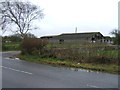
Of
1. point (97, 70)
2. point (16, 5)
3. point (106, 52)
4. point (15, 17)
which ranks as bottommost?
point (97, 70)

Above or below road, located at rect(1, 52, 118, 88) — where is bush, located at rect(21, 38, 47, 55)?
above

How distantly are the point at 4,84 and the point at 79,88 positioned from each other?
11.2 feet

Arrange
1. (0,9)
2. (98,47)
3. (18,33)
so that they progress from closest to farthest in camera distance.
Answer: (98,47), (0,9), (18,33)

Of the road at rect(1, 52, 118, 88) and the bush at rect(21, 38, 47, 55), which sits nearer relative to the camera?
the road at rect(1, 52, 118, 88)

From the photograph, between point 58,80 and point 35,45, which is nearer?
point 58,80

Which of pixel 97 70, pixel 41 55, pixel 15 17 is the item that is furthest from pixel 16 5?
pixel 97 70

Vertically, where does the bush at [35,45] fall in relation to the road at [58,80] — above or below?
above

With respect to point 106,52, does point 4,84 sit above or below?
below

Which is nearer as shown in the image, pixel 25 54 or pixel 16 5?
pixel 25 54

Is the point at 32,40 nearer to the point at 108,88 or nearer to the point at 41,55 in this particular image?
the point at 41,55

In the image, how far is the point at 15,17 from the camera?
42281mm

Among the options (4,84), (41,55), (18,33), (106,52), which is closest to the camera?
(4,84)

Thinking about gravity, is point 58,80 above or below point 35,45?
below

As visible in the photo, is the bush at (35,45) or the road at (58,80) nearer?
the road at (58,80)
